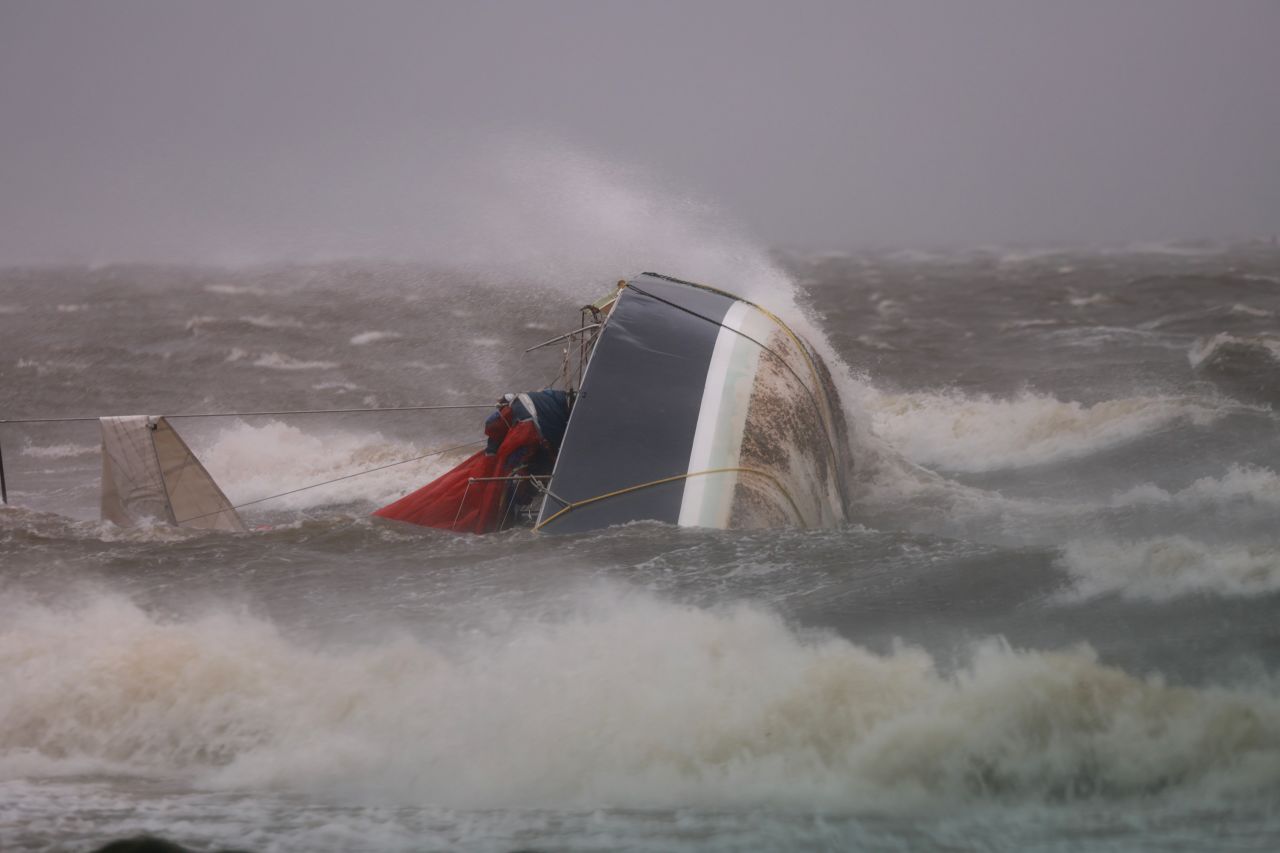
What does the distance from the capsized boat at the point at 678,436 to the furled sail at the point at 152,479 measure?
33.2 inches

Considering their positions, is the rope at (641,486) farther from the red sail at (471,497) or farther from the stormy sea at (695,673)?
the red sail at (471,497)

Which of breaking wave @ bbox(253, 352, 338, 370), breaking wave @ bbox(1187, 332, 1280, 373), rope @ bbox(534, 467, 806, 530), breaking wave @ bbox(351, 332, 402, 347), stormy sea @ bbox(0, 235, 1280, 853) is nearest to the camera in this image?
stormy sea @ bbox(0, 235, 1280, 853)

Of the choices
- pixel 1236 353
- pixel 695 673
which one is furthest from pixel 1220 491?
pixel 1236 353

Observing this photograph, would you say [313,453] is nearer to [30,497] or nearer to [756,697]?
[30,497]

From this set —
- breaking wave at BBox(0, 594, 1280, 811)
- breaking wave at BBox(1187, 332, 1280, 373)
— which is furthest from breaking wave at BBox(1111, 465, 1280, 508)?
breaking wave at BBox(1187, 332, 1280, 373)

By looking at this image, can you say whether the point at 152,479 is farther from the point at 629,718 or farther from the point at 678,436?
the point at 629,718

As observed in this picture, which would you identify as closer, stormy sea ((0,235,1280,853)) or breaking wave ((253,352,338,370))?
stormy sea ((0,235,1280,853))

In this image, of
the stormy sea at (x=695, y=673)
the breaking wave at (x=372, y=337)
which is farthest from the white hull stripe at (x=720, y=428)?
the breaking wave at (x=372, y=337)

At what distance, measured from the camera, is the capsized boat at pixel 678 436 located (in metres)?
5.00

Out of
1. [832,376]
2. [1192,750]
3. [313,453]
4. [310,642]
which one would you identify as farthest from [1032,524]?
[313,453]

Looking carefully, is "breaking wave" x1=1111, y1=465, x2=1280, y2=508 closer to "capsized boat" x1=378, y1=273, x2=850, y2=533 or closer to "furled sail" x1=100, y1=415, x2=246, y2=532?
"capsized boat" x1=378, y1=273, x2=850, y2=533

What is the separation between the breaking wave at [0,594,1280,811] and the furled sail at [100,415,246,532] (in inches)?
53.0

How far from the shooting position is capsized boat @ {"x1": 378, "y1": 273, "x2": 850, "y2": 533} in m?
5.00

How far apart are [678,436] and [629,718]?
1.84 meters
